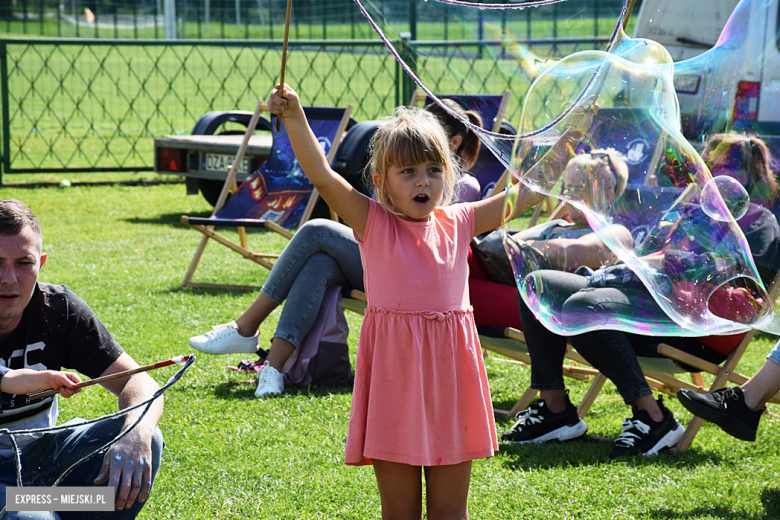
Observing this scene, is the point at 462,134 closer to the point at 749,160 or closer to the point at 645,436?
the point at 645,436

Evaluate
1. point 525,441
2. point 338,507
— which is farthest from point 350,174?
point 338,507

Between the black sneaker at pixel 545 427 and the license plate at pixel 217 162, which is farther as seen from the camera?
the license plate at pixel 217 162

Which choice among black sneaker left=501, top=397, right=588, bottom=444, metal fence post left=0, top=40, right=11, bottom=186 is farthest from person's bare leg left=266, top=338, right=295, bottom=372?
metal fence post left=0, top=40, right=11, bottom=186

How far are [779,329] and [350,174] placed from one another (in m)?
4.52

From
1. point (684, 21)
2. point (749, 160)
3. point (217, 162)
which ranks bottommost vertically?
point (217, 162)

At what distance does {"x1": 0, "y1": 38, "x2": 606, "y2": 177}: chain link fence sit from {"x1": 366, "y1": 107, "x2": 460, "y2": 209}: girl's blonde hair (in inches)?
8.2

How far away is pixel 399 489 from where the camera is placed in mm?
2273

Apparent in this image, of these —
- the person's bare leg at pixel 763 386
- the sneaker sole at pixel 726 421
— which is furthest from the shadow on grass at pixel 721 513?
the person's bare leg at pixel 763 386

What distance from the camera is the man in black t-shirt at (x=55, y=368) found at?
1.98 metres

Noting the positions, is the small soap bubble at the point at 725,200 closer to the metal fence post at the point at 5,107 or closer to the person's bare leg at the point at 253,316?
the person's bare leg at the point at 253,316

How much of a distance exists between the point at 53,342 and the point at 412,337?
935mm

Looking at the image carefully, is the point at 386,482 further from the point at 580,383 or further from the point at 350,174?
the point at 350,174

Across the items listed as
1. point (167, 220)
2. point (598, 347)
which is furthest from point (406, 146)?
point (167, 220)

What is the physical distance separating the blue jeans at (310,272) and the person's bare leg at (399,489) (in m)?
1.89
